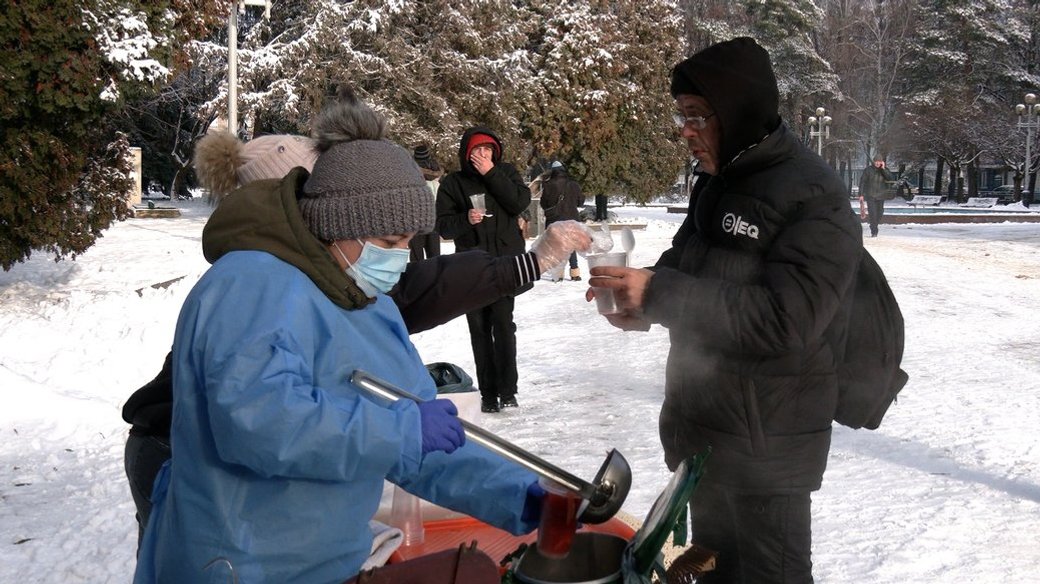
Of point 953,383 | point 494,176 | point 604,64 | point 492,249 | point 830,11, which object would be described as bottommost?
point 953,383

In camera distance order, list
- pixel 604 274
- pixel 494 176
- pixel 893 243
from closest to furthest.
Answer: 1. pixel 604 274
2. pixel 494 176
3. pixel 893 243

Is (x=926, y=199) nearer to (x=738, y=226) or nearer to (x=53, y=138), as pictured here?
(x=53, y=138)

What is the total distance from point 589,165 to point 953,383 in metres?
23.2

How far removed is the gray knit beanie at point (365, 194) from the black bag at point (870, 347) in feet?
3.84

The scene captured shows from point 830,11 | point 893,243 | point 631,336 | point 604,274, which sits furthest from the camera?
point 830,11

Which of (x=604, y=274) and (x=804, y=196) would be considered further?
(x=604, y=274)

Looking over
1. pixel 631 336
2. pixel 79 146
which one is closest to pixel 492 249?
pixel 631 336

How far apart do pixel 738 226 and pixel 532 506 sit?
0.88 metres

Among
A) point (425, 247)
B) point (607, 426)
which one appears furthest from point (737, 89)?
point (425, 247)

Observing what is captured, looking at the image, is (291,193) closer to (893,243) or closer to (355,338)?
(355,338)

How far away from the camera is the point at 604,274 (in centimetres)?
278

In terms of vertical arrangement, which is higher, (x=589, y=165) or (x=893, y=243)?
(x=589, y=165)

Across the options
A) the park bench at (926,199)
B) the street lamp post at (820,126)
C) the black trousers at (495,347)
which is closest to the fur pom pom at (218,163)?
the black trousers at (495,347)

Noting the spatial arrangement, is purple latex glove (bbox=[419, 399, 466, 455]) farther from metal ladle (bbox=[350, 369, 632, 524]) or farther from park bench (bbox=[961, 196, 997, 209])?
park bench (bbox=[961, 196, 997, 209])
